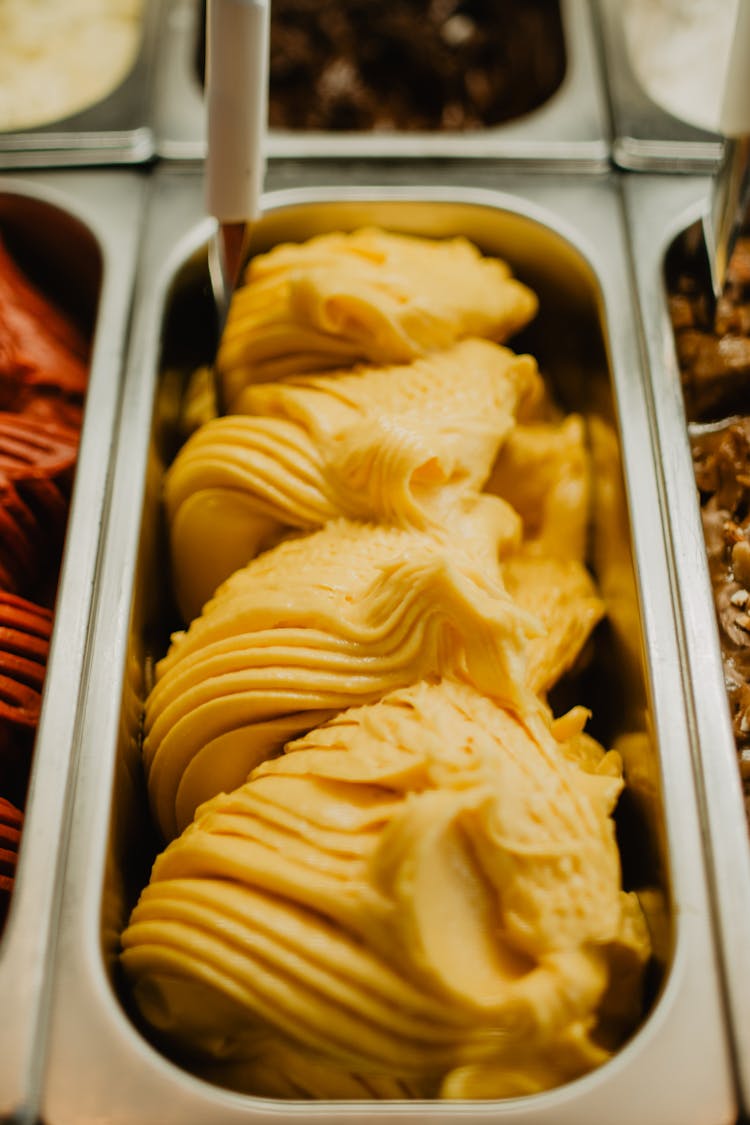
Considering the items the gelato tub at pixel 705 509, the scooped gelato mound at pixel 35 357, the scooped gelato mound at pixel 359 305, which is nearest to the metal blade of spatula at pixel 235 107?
the scooped gelato mound at pixel 359 305

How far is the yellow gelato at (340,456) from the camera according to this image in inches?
56.4

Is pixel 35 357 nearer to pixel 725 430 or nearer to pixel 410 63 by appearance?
pixel 725 430

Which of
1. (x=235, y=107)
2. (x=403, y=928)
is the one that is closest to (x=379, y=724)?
(x=403, y=928)

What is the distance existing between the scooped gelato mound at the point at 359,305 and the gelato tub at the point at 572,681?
0.34 ft

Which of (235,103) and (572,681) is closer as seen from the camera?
(235,103)

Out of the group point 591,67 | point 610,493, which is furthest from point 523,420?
point 591,67

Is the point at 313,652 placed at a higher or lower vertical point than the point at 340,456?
lower

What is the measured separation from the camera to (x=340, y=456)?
1.46 metres

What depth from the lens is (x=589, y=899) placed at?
1.10 m

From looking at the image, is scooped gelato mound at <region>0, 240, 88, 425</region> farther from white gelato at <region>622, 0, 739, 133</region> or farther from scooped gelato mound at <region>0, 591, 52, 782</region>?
white gelato at <region>622, 0, 739, 133</region>

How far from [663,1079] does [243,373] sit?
1.09m

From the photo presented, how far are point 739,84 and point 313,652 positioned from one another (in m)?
0.88

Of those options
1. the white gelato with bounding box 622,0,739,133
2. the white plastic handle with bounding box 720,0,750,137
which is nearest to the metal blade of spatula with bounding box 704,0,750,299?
the white plastic handle with bounding box 720,0,750,137

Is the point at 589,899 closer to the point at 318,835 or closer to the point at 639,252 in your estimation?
the point at 318,835
